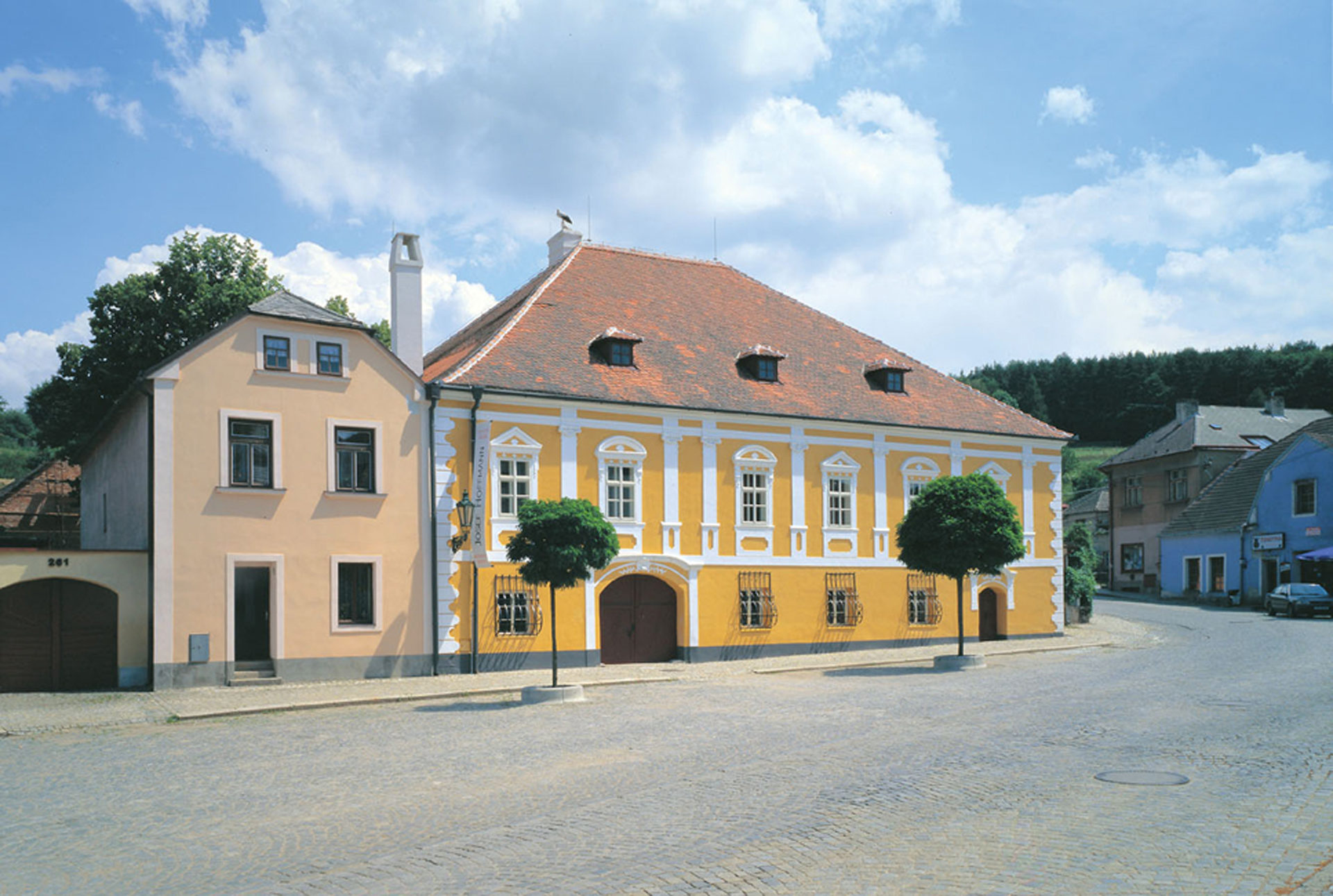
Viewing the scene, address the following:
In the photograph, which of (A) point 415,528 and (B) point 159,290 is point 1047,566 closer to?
(A) point 415,528

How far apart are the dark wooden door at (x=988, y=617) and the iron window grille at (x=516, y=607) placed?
14.2 metres

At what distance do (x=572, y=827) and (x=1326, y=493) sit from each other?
46.0m

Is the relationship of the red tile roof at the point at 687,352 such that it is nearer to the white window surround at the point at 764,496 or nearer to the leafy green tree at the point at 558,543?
the white window surround at the point at 764,496

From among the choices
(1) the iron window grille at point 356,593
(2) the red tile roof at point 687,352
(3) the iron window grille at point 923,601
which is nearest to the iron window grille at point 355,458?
(1) the iron window grille at point 356,593

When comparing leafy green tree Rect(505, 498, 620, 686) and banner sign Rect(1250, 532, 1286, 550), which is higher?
leafy green tree Rect(505, 498, 620, 686)

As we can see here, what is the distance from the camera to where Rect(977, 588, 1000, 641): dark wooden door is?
3266 cm

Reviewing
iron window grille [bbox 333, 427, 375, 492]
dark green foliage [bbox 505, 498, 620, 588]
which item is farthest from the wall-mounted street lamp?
dark green foliage [bbox 505, 498, 620, 588]

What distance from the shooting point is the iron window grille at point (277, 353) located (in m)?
23.0

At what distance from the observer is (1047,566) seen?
1334 inches

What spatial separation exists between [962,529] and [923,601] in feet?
23.3

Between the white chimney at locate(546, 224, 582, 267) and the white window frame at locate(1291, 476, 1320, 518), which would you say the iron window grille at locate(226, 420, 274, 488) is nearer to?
the white chimney at locate(546, 224, 582, 267)

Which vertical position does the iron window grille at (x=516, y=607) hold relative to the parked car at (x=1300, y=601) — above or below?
above

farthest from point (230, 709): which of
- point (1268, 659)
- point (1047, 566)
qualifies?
point (1047, 566)

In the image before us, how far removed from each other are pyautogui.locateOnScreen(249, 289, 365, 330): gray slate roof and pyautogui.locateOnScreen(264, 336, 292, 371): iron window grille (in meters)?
0.51
